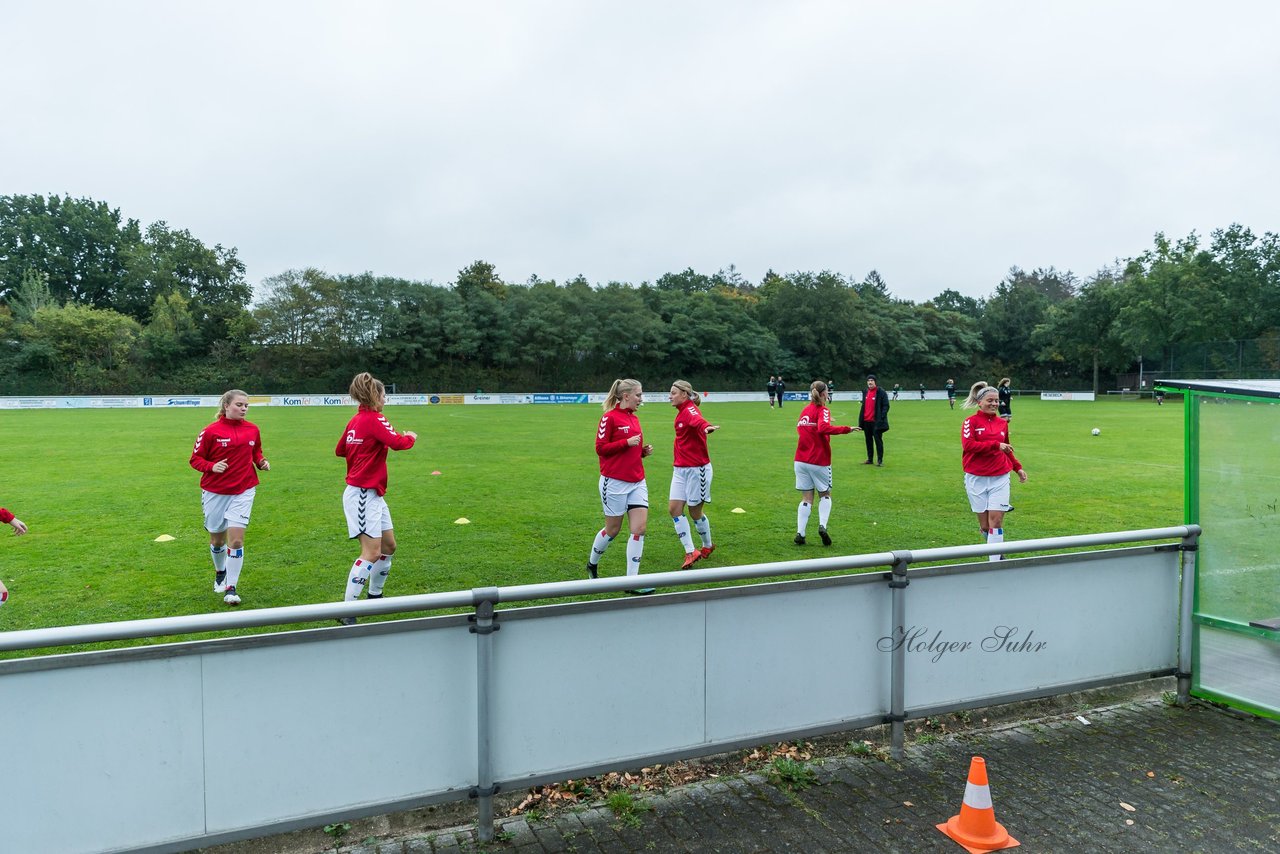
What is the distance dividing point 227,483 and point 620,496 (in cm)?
350

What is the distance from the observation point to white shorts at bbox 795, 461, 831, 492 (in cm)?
969

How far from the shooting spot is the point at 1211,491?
521 cm

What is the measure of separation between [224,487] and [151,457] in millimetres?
13992

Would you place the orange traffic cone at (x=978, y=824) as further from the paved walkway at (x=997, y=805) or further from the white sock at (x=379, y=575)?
the white sock at (x=379, y=575)

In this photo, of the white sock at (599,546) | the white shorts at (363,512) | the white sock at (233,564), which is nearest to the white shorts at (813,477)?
the white sock at (599,546)

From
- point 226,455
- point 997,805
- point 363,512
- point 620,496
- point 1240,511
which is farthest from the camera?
Answer: point 620,496

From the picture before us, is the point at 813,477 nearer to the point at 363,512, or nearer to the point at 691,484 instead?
the point at 691,484

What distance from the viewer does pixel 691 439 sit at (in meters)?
8.67

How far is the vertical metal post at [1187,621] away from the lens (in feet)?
16.9

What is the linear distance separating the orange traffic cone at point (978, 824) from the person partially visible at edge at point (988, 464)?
191 inches

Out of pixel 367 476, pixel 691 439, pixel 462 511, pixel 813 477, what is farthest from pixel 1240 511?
pixel 462 511

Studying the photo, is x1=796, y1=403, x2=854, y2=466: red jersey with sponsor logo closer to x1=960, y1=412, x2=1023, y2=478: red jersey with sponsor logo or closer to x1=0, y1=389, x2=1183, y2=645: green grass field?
x1=0, y1=389, x2=1183, y2=645: green grass field

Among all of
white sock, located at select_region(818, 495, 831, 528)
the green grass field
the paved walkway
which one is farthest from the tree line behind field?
the paved walkway

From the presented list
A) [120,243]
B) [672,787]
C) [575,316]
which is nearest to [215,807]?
[672,787]
